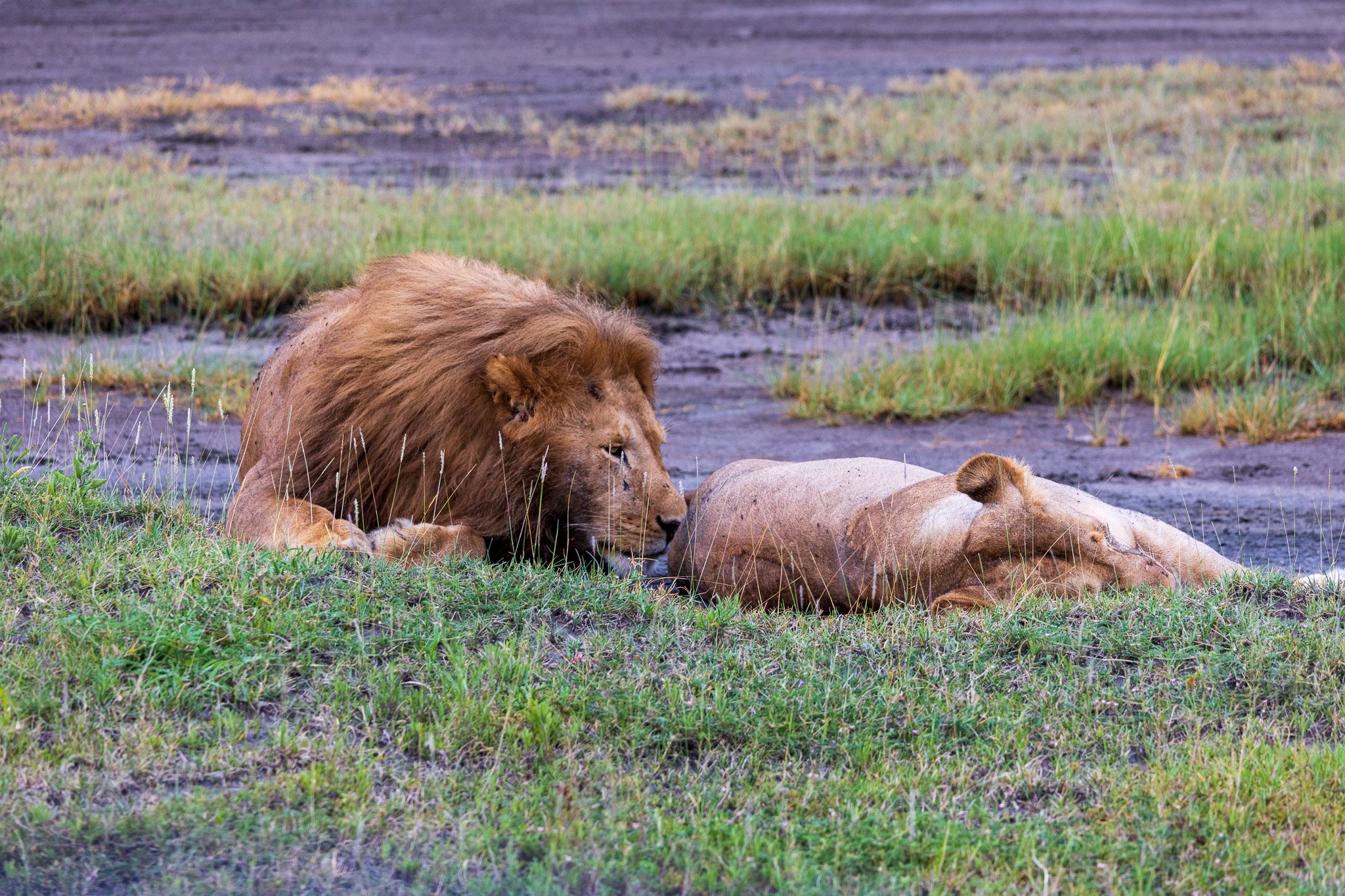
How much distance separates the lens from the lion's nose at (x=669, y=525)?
486 cm

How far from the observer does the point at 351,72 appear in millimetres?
20375

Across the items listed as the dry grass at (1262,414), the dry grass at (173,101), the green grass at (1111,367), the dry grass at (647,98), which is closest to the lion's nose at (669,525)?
the green grass at (1111,367)

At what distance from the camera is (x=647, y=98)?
18.6m

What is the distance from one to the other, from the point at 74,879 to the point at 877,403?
20.1 ft

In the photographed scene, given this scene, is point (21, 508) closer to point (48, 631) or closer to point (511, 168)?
point (48, 631)

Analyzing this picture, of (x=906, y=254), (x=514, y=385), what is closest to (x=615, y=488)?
(x=514, y=385)

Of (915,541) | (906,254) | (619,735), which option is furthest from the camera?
(906,254)

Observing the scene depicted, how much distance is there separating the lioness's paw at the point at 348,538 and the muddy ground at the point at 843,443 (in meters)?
1.18

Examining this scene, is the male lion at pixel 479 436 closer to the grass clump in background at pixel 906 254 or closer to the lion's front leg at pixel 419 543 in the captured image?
the lion's front leg at pixel 419 543

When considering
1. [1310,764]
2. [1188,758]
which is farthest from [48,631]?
[1310,764]

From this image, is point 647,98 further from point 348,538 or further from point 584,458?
point 348,538

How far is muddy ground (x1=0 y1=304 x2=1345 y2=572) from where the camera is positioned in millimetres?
6289

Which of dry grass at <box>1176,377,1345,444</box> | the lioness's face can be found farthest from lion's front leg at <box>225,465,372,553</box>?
dry grass at <box>1176,377,1345,444</box>

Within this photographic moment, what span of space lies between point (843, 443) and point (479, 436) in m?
3.36
